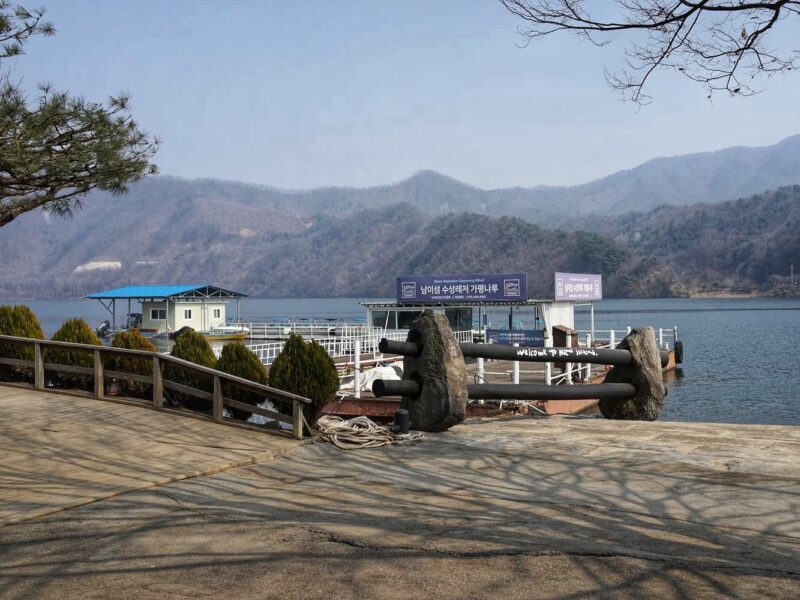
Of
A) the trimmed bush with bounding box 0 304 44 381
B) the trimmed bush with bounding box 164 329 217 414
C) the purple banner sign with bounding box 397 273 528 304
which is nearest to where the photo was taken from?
the trimmed bush with bounding box 164 329 217 414

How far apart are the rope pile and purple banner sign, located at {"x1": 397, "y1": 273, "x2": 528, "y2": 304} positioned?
90.2 ft

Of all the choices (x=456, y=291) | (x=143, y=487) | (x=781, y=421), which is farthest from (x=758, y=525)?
(x=456, y=291)

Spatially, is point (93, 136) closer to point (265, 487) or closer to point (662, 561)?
point (265, 487)

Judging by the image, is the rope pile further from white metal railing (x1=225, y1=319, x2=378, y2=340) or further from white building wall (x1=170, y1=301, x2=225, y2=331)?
white building wall (x1=170, y1=301, x2=225, y2=331)

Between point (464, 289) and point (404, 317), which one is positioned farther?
point (404, 317)

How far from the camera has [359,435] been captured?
10.7 m

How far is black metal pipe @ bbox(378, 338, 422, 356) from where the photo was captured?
11.0 metres

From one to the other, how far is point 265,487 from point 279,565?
2.65 metres

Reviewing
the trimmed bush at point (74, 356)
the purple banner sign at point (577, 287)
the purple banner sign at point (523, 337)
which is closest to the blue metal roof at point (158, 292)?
the purple banner sign at point (577, 287)

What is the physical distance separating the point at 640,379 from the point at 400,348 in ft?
14.4

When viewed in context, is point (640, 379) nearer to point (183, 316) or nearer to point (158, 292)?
point (183, 316)

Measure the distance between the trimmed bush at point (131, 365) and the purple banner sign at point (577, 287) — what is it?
24665mm

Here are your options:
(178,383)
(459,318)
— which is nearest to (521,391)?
(178,383)

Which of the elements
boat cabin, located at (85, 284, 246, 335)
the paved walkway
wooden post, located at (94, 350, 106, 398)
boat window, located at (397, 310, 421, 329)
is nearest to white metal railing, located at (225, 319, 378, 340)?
boat cabin, located at (85, 284, 246, 335)
